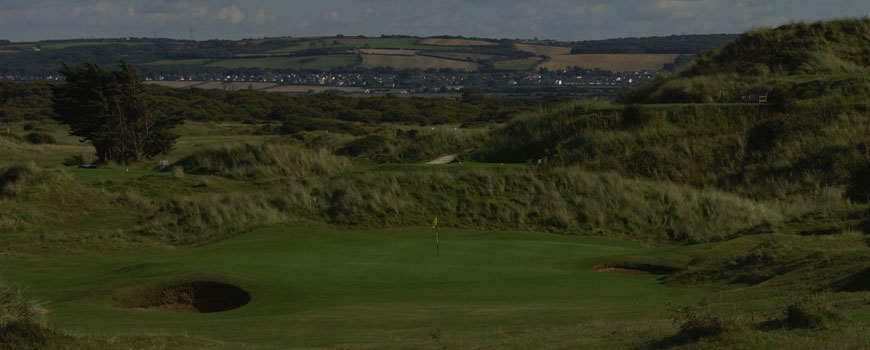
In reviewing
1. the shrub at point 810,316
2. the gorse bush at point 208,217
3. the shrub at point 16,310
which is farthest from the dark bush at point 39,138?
the shrub at point 810,316

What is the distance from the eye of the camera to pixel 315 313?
1435 centimetres

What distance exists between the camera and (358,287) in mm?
16266

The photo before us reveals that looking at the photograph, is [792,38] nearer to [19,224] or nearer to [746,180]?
[746,180]

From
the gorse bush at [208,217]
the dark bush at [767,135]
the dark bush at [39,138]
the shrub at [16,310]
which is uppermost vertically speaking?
the shrub at [16,310]

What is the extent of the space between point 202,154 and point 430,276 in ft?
79.0

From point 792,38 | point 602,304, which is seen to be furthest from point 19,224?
point 792,38

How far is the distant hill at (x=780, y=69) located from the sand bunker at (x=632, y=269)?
18.6 m

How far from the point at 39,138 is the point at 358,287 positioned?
51671 millimetres

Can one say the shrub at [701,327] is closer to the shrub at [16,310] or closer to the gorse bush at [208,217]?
the shrub at [16,310]

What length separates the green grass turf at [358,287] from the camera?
13000 mm

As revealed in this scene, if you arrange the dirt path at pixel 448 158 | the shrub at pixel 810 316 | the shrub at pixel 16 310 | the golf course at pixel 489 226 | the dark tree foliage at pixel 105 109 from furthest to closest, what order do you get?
the dark tree foliage at pixel 105 109
the dirt path at pixel 448 158
the golf course at pixel 489 226
the shrub at pixel 16 310
the shrub at pixel 810 316

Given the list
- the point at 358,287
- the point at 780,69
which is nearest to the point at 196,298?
the point at 358,287

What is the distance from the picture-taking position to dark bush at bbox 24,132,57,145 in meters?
61.0

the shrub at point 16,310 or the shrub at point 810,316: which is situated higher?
the shrub at point 810,316
